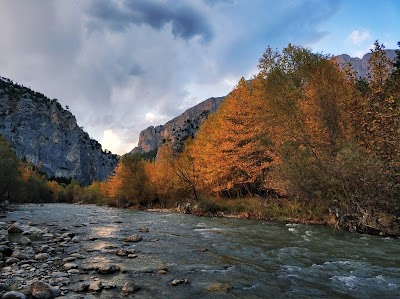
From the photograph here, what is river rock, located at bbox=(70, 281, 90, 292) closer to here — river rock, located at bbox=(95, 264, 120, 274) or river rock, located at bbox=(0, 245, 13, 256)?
river rock, located at bbox=(95, 264, 120, 274)

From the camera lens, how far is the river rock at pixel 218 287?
852 cm

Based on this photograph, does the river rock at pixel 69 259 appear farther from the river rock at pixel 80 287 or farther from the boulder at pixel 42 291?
the boulder at pixel 42 291

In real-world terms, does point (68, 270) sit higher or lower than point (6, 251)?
lower

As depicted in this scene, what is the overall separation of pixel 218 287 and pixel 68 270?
5233mm

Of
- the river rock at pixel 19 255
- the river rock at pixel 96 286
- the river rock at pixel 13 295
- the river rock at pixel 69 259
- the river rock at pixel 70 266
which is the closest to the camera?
the river rock at pixel 13 295

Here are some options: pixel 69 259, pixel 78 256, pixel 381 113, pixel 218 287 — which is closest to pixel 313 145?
pixel 381 113

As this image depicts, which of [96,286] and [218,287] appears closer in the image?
[96,286]

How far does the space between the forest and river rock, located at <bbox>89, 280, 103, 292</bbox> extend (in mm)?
18842

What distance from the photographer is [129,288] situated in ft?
27.3

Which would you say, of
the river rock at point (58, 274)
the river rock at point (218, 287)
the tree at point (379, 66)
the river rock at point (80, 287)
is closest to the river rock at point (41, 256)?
the river rock at point (58, 274)

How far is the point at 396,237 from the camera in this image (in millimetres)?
19203

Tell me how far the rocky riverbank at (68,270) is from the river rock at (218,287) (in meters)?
0.84

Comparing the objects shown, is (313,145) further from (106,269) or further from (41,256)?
(41,256)

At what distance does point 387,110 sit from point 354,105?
12.2 ft
